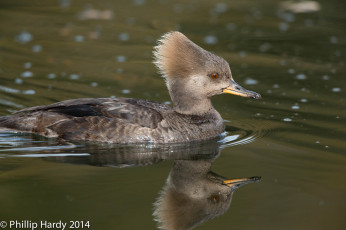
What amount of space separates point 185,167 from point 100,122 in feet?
4.73

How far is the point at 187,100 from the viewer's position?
895 cm

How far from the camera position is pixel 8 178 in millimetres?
6949

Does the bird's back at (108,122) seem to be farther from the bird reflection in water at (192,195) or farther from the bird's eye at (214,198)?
the bird's eye at (214,198)

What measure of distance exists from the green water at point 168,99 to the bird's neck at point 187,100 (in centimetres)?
59

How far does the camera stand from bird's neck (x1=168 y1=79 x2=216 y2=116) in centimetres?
890

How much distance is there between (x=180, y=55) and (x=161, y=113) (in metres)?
0.87

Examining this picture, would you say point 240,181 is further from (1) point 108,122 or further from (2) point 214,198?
(1) point 108,122

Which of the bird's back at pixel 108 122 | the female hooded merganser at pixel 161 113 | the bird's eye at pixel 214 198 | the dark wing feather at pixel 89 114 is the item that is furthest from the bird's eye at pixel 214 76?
the bird's eye at pixel 214 198

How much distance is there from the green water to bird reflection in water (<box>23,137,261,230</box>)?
0.13 feet

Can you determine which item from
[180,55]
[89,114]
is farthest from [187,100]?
[89,114]

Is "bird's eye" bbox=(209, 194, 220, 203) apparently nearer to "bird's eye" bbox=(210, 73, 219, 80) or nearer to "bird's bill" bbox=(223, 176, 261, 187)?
"bird's bill" bbox=(223, 176, 261, 187)

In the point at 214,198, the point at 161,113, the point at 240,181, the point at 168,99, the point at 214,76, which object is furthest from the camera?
the point at 168,99

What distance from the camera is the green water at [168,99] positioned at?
20.7 ft

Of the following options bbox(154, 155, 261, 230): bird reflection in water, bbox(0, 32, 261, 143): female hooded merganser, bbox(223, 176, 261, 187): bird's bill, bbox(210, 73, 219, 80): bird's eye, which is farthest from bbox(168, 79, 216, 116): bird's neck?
bbox(223, 176, 261, 187): bird's bill
